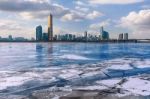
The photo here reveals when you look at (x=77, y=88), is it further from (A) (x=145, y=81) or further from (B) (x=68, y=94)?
(A) (x=145, y=81)

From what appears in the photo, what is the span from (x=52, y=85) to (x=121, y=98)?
9.43ft

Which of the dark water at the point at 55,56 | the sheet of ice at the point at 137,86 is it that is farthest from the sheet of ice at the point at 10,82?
the dark water at the point at 55,56

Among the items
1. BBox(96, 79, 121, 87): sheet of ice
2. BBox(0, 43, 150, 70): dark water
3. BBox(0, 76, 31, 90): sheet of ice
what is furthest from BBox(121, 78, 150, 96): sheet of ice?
BBox(0, 43, 150, 70): dark water

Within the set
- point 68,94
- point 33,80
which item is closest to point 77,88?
point 68,94

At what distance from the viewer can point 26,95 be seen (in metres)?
8.34

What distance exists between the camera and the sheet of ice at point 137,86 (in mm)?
8766

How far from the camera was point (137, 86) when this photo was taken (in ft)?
32.0

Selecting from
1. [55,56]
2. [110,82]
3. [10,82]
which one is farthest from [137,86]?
[55,56]

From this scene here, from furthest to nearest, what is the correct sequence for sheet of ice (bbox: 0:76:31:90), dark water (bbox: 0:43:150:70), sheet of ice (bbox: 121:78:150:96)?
dark water (bbox: 0:43:150:70) < sheet of ice (bbox: 0:76:31:90) < sheet of ice (bbox: 121:78:150:96)

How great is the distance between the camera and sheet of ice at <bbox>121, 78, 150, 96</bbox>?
28.8 feet

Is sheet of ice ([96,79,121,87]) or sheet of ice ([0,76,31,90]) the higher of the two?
sheet of ice ([0,76,31,90])

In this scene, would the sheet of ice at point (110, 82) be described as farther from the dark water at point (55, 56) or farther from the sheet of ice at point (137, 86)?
the dark water at point (55, 56)

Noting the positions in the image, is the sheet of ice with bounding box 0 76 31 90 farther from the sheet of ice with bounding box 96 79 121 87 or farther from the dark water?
the dark water

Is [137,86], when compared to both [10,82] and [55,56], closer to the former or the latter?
[10,82]
